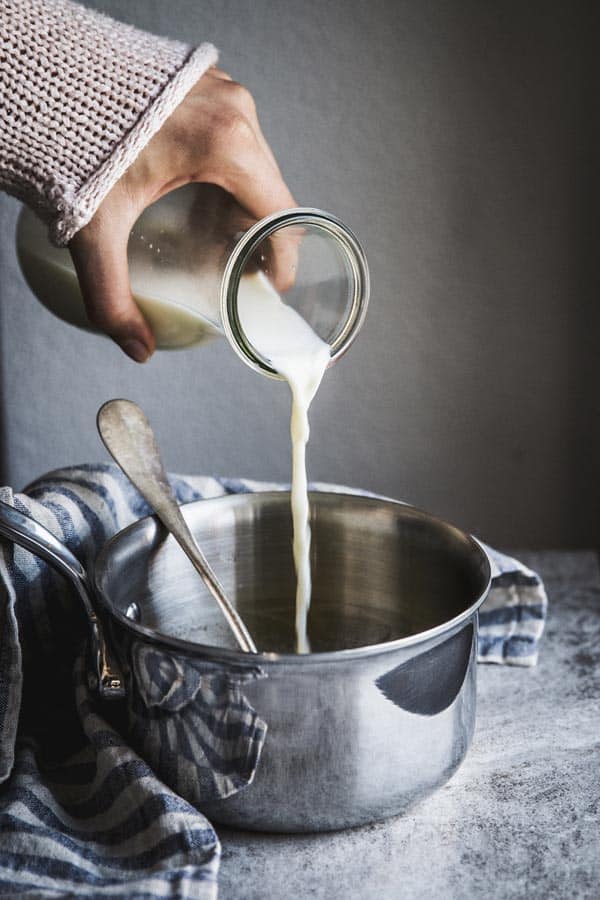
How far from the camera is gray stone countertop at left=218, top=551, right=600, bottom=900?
0.53 meters

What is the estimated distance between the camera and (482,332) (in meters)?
0.98

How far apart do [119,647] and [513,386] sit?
0.57 metres

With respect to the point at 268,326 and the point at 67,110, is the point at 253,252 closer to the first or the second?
the point at 268,326

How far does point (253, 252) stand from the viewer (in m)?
0.65

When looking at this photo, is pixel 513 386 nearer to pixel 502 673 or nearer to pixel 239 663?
pixel 502 673

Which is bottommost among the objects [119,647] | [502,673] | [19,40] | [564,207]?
[502,673]

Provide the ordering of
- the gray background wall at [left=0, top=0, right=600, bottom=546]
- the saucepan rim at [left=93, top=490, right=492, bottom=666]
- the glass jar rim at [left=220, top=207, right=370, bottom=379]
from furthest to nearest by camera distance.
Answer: the gray background wall at [left=0, top=0, right=600, bottom=546] → the glass jar rim at [left=220, top=207, right=370, bottom=379] → the saucepan rim at [left=93, top=490, right=492, bottom=666]

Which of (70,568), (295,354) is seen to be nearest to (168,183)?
(295,354)

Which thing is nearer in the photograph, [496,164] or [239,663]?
[239,663]

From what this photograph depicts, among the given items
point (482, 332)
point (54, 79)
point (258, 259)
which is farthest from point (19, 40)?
point (482, 332)

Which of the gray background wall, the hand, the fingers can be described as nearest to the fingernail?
the hand

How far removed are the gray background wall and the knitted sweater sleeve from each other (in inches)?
9.4

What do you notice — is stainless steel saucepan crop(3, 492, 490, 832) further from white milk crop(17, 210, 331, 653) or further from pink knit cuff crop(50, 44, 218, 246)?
pink knit cuff crop(50, 44, 218, 246)

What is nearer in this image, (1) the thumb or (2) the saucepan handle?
(2) the saucepan handle
